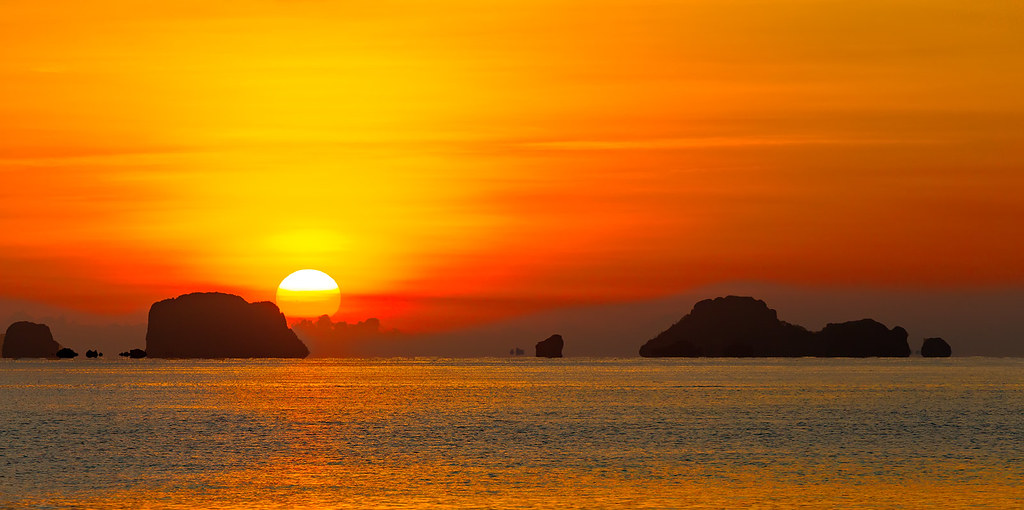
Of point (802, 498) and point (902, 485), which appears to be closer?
point (802, 498)

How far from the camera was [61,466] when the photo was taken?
80.2 metres

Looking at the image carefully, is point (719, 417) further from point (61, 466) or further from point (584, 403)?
point (61, 466)

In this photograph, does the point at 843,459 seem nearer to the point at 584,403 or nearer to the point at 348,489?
the point at 348,489

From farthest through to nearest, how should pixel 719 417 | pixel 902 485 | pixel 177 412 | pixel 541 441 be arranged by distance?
pixel 177 412, pixel 719 417, pixel 541 441, pixel 902 485

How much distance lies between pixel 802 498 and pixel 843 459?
872 inches

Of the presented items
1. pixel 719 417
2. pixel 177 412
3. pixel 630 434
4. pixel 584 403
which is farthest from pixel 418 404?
pixel 630 434

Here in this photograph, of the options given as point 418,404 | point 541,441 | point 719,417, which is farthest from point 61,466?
point 418,404

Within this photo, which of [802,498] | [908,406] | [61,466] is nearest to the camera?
[802,498]

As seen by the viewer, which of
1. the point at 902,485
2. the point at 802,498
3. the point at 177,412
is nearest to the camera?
the point at 802,498

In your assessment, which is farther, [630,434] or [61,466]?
[630,434]

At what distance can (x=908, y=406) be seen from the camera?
157 meters

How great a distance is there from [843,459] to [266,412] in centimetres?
8043

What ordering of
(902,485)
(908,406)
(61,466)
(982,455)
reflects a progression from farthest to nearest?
(908,406) → (982,455) → (61,466) → (902,485)

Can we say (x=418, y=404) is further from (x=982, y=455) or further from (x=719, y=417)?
(x=982, y=455)
